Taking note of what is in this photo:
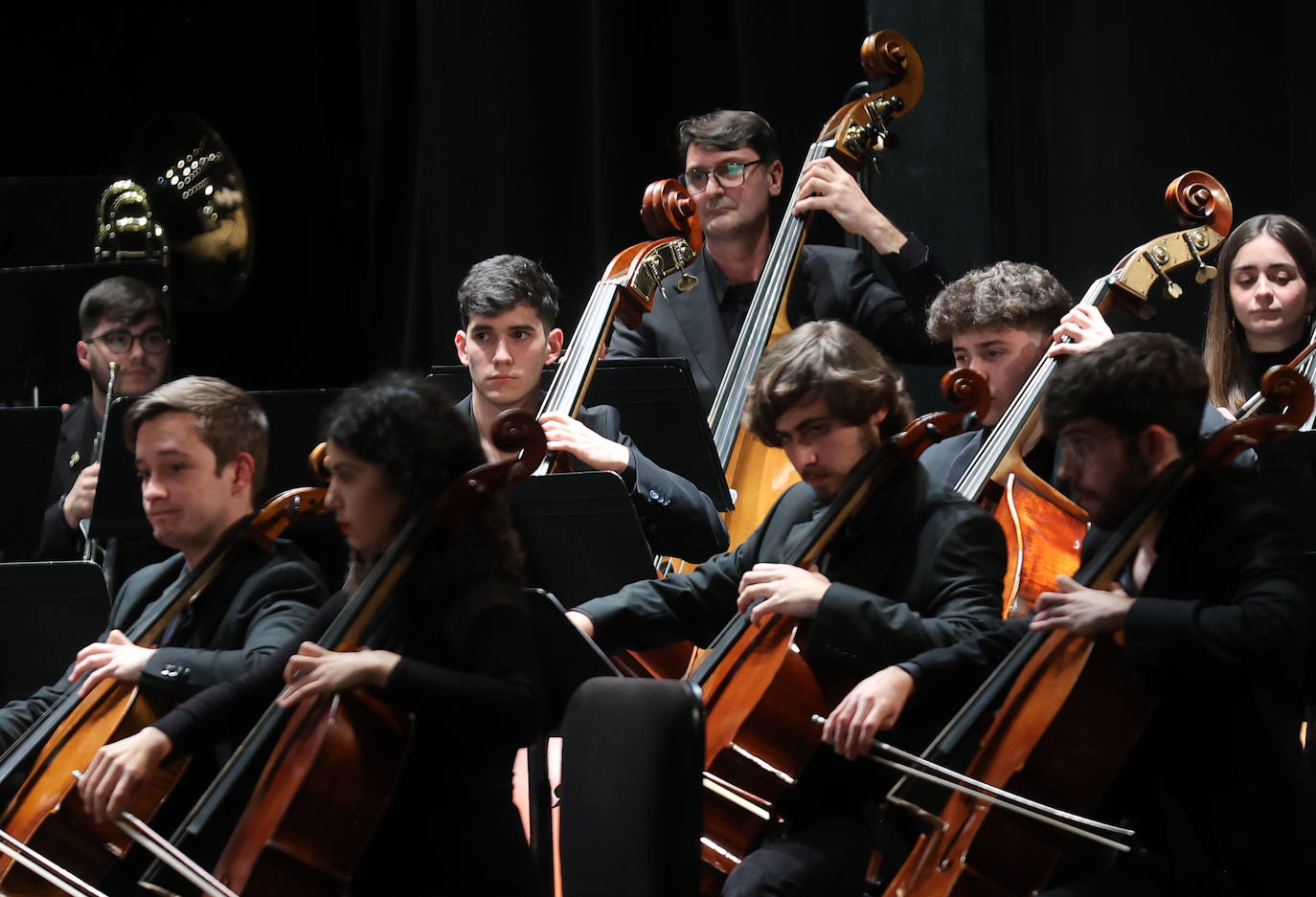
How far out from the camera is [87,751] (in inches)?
84.8

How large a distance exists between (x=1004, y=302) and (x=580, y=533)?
0.86 m

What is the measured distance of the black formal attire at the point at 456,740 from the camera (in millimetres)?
1887

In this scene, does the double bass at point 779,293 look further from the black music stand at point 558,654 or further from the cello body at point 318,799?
the cello body at point 318,799

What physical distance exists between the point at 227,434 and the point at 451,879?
88cm

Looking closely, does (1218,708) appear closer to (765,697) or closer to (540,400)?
(765,697)

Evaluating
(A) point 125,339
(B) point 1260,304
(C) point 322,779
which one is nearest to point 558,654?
(C) point 322,779

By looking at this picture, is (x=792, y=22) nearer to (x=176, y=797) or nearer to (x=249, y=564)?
(x=249, y=564)

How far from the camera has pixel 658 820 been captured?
1.59 m

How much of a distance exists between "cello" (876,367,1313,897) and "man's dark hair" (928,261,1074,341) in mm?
865

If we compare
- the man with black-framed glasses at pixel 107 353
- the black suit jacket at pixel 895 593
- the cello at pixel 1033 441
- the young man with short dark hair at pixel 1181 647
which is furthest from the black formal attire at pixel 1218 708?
the man with black-framed glasses at pixel 107 353

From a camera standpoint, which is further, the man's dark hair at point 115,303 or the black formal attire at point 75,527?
the man's dark hair at point 115,303

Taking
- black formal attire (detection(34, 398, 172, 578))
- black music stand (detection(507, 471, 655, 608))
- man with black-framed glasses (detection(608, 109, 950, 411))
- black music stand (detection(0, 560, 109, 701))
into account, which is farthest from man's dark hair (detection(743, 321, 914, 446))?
black formal attire (detection(34, 398, 172, 578))

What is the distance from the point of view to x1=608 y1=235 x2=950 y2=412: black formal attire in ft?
10.8

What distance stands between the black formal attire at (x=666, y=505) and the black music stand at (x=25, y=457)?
1.00 meters
